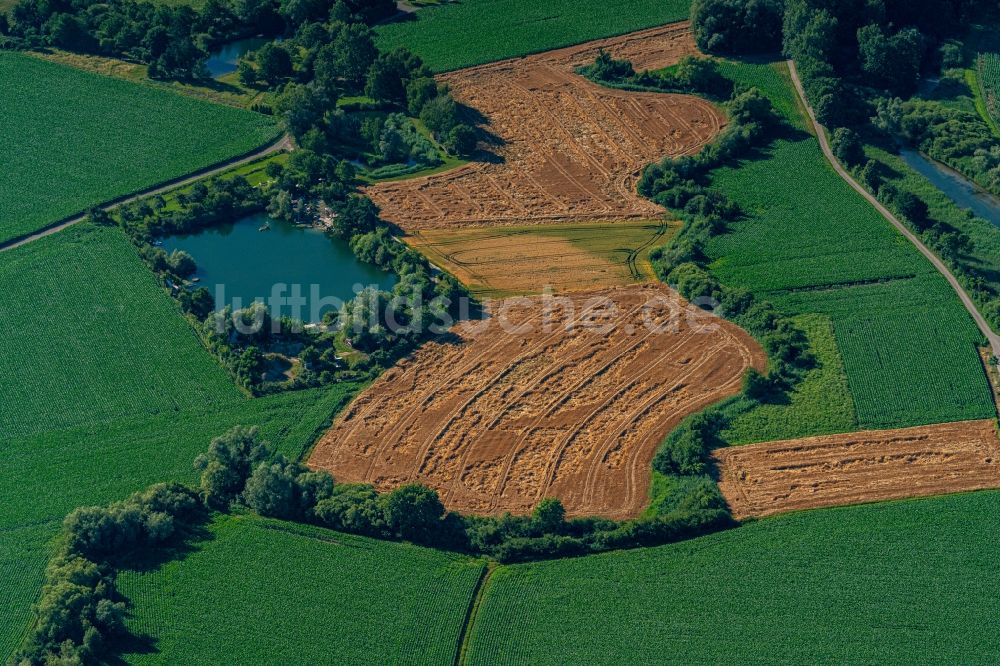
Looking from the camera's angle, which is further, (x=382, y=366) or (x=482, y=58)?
(x=482, y=58)

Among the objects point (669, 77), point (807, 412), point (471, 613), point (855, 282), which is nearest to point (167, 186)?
point (669, 77)

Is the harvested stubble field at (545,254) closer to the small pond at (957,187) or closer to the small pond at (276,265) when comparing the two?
the small pond at (276,265)

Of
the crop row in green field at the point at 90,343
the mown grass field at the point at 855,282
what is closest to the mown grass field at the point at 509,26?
the mown grass field at the point at 855,282

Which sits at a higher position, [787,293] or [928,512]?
[787,293]

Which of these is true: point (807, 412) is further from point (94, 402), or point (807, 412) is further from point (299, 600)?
point (94, 402)

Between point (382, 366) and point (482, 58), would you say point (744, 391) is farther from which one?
point (482, 58)

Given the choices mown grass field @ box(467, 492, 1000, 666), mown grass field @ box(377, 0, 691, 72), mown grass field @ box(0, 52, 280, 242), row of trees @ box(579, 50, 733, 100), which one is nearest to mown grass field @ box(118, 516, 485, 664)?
mown grass field @ box(467, 492, 1000, 666)

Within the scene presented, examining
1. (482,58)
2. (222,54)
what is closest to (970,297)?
(482,58)
